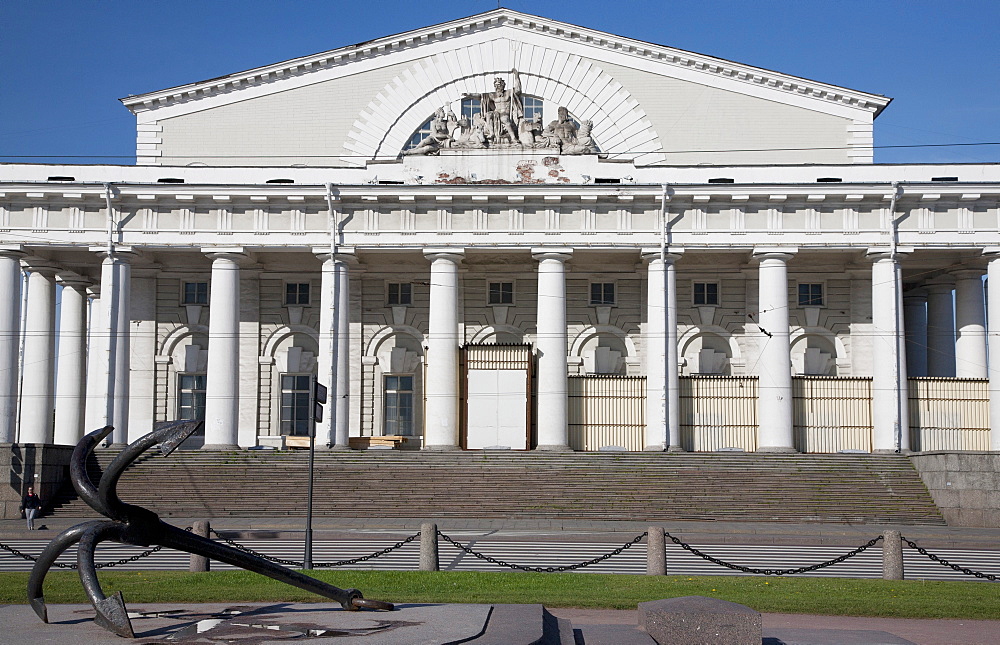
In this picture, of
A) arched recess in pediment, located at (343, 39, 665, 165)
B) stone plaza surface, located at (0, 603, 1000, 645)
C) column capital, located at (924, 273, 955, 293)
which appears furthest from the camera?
arched recess in pediment, located at (343, 39, 665, 165)

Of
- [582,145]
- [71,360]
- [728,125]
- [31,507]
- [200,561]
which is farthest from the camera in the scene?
[728,125]

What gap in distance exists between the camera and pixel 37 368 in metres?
41.3

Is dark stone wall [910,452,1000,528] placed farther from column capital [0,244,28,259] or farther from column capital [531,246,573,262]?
column capital [0,244,28,259]

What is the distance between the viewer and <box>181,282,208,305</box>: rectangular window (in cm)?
4584

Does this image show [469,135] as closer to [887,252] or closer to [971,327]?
[887,252]

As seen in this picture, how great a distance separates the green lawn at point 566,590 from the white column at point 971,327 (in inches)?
1034

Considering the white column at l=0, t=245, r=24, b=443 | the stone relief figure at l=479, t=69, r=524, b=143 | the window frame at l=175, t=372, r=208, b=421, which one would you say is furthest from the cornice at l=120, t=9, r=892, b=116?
the window frame at l=175, t=372, r=208, b=421

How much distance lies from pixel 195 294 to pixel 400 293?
330 inches

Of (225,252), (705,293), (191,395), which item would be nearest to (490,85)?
(705,293)

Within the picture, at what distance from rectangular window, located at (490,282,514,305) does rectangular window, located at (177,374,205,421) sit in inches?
479

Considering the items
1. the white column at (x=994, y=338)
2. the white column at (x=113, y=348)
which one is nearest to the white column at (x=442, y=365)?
the white column at (x=113, y=348)

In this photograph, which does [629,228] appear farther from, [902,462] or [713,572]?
[713,572]

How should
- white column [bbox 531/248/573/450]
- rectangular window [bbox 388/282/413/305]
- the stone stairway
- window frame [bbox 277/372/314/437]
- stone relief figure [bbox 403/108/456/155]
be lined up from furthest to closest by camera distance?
rectangular window [bbox 388/282/413/305]
window frame [bbox 277/372/314/437]
stone relief figure [bbox 403/108/456/155]
white column [bbox 531/248/573/450]
the stone stairway

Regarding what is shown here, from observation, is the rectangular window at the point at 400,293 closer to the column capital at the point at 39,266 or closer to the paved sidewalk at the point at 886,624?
the column capital at the point at 39,266
